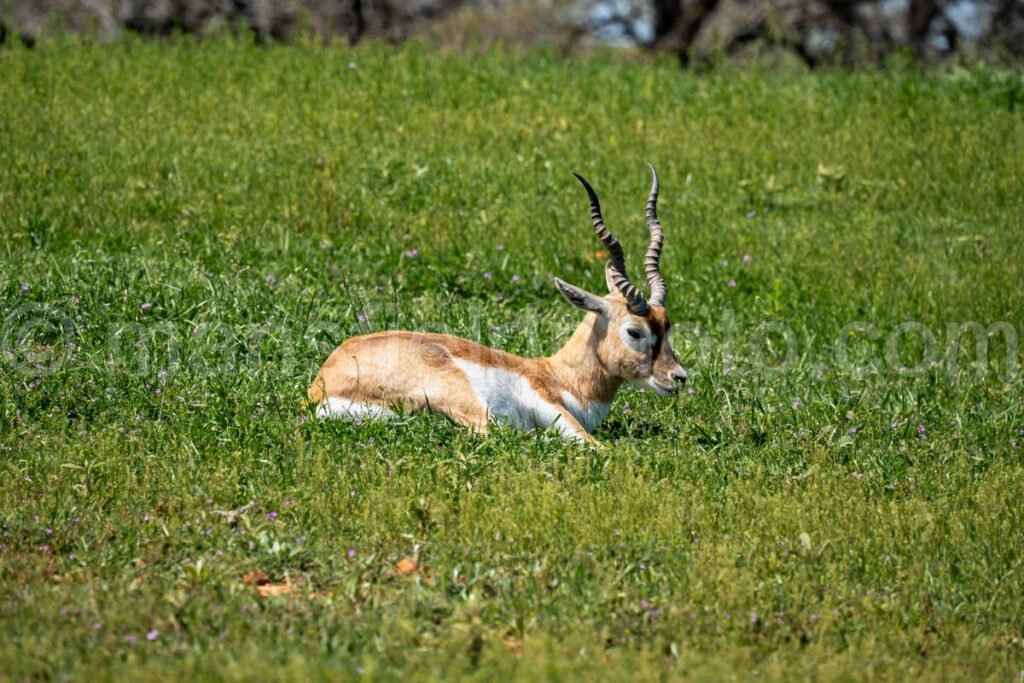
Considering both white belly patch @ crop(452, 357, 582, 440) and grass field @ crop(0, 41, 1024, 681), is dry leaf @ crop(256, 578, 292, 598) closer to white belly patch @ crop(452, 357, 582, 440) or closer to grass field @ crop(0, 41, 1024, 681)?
grass field @ crop(0, 41, 1024, 681)

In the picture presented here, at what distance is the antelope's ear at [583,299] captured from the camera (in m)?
7.79

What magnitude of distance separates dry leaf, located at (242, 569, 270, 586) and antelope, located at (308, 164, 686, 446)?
1.92m

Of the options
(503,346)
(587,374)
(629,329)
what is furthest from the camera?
(503,346)

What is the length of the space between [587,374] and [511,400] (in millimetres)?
600

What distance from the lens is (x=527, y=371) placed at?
25.8 ft

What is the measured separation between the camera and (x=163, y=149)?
1267 cm

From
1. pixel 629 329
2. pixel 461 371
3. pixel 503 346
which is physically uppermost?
pixel 629 329

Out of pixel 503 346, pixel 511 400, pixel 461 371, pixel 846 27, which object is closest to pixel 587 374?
pixel 511 400

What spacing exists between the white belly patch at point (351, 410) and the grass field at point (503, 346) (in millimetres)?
169

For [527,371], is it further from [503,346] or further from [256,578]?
[256,578]

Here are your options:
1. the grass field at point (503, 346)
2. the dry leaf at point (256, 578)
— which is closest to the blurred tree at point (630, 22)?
the grass field at point (503, 346)

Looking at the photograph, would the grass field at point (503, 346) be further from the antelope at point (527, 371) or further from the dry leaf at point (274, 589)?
the antelope at point (527, 371)

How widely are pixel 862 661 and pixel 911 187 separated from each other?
9463mm

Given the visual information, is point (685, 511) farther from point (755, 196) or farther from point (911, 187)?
point (911, 187)
